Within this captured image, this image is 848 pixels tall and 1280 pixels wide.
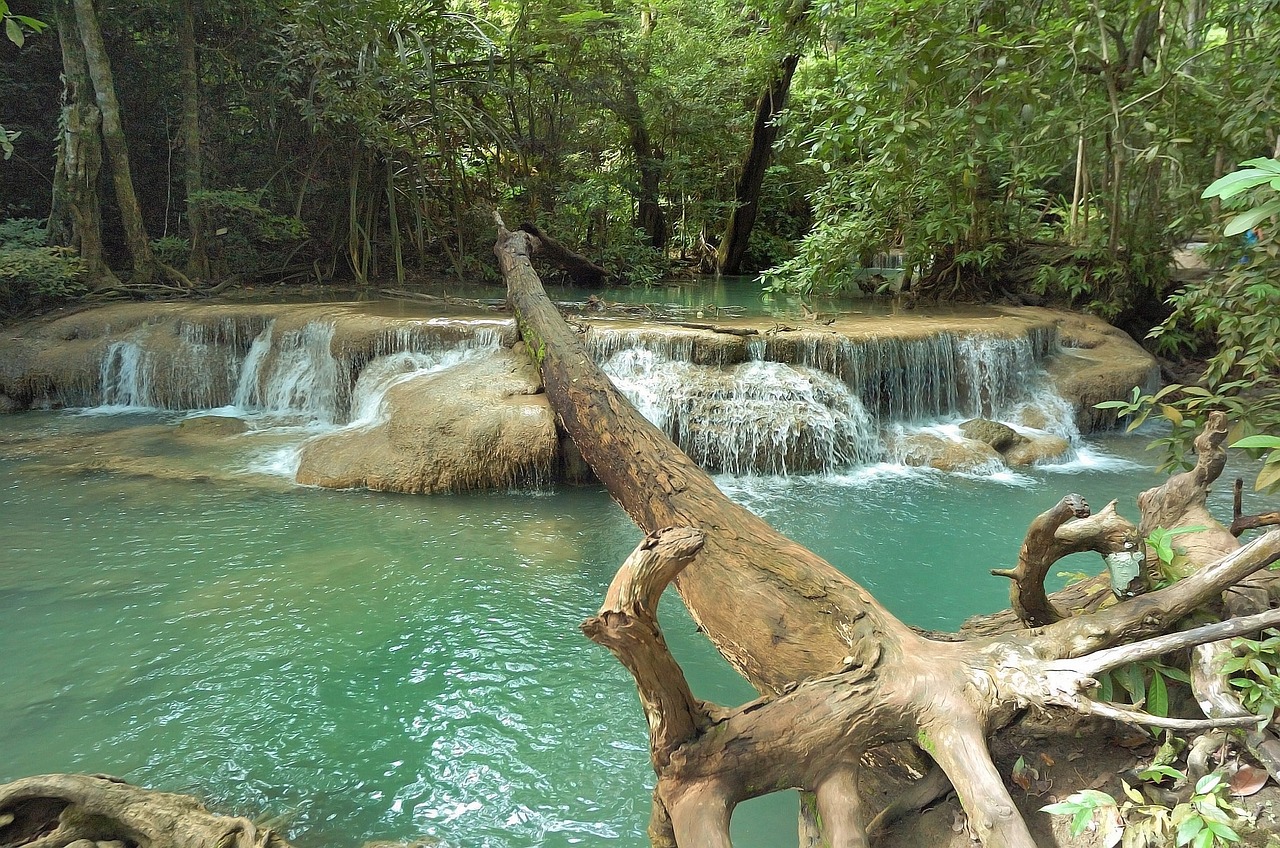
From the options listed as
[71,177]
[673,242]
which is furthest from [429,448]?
[673,242]

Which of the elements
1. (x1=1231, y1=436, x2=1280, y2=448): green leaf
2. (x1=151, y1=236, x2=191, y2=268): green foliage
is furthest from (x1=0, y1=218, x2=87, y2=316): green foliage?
(x1=1231, y1=436, x2=1280, y2=448): green leaf

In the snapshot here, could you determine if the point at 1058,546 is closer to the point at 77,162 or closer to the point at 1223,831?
the point at 1223,831

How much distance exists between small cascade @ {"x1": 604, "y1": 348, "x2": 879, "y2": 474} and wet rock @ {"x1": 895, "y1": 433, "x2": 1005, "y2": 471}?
312 millimetres

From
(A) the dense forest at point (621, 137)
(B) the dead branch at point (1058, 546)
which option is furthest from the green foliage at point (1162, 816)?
(A) the dense forest at point (621, 137)

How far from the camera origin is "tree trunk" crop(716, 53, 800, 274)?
Result: 1287cm

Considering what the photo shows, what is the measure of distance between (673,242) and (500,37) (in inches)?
214

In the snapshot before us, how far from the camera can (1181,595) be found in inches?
77.4

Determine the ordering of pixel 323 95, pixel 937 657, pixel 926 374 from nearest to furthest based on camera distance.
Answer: pixel 937 657, pixel 926 374, pixel 323 95

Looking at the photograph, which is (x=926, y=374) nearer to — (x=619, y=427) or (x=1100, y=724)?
(x=619, y=427)

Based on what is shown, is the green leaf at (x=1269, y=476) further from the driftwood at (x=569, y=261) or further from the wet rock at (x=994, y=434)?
the driftwood at (x=569, y=261)

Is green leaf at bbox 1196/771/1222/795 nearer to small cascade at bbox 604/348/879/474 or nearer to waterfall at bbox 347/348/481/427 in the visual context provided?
small cascade at bbox 604/348/879/474

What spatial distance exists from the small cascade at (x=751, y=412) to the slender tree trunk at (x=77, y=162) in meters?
7.19

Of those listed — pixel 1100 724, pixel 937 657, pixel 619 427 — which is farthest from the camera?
pixel 619 427

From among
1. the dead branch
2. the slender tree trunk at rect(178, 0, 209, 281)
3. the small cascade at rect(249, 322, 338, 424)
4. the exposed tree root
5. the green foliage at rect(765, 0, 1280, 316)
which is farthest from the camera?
the slender tree trunk at rect(178, 0, 209, 281)
